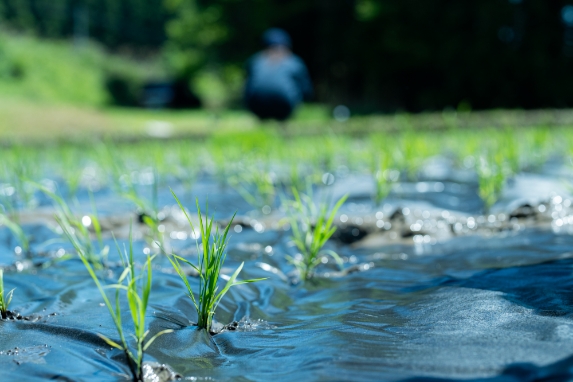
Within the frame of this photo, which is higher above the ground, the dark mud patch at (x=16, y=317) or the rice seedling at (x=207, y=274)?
the rice seedling at (x=207, y=274)

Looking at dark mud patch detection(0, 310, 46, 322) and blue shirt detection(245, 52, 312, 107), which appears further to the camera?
blue shirt detection(245, 52, 312, 107)

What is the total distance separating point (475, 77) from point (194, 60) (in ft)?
39.4

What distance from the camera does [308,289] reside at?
6.19 feet

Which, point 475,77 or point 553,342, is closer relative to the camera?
point 553,342

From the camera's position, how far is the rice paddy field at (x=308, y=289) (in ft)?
3.91

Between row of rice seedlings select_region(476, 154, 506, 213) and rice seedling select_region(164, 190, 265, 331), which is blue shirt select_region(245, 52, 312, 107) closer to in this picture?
row of rice seedlings select_region(476, 154, 506, 213)

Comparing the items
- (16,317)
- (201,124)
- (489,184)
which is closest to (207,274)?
(16,317)

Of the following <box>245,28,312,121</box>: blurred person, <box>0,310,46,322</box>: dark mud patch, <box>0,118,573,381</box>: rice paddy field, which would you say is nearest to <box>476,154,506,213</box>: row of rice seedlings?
<box>0,118,573,381</box>: rice paddy field

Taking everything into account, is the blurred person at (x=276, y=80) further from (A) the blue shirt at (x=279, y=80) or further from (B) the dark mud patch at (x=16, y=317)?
(B) the dark mud patch at (x=16, y=317)

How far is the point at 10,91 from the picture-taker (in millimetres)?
20953

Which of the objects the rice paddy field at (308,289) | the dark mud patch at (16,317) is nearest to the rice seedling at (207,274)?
the rice paddy field at (308,289)

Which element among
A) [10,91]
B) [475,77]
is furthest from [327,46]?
[10,91]

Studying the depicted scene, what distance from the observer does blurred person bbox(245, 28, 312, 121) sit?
26.2 feet

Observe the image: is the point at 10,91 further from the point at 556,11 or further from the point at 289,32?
the point at 556,11
